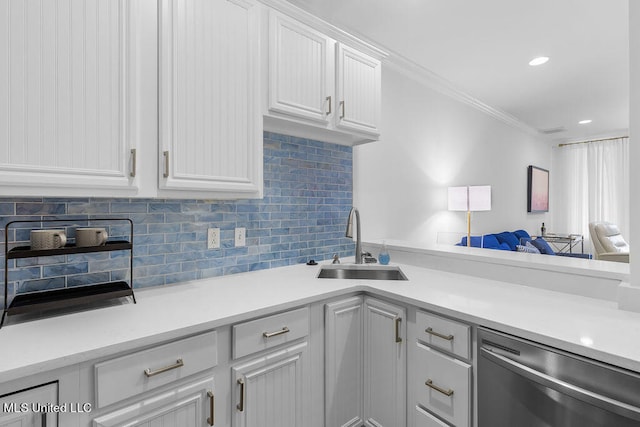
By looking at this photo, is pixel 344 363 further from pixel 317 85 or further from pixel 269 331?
pixel 317 85

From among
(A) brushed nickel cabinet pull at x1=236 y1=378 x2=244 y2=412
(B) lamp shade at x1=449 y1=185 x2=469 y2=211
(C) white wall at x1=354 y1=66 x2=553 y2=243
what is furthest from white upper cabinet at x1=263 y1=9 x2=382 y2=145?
(B) lamp shade at x1=449 y1=185 x2=469 y2=211

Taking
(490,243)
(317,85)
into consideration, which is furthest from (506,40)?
(490,243)

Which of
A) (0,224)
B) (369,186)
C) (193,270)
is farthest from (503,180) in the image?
(0,224)

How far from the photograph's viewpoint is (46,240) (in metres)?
1.17

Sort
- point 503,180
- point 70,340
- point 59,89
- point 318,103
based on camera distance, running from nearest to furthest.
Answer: point 70,340, point 59,89, point 318,103, point 503,180

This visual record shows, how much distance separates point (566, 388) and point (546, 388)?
0.06 m

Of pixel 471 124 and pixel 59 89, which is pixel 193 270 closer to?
pixel 59 89

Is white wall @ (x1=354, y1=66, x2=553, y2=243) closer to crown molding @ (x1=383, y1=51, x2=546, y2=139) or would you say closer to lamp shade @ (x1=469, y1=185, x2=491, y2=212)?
crown molding @ (x1=383, y1=51, x2=546, y2=139)

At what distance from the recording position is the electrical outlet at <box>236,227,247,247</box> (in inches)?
75.9

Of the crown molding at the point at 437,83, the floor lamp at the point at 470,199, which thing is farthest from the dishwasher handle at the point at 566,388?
the crown molding at the point at 437,83

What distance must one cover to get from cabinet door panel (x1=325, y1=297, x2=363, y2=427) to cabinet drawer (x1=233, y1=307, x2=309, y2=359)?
156mm

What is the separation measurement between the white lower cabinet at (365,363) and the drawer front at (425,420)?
0.08m

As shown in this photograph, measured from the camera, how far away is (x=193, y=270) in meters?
1.75

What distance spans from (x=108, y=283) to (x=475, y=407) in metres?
1.63
